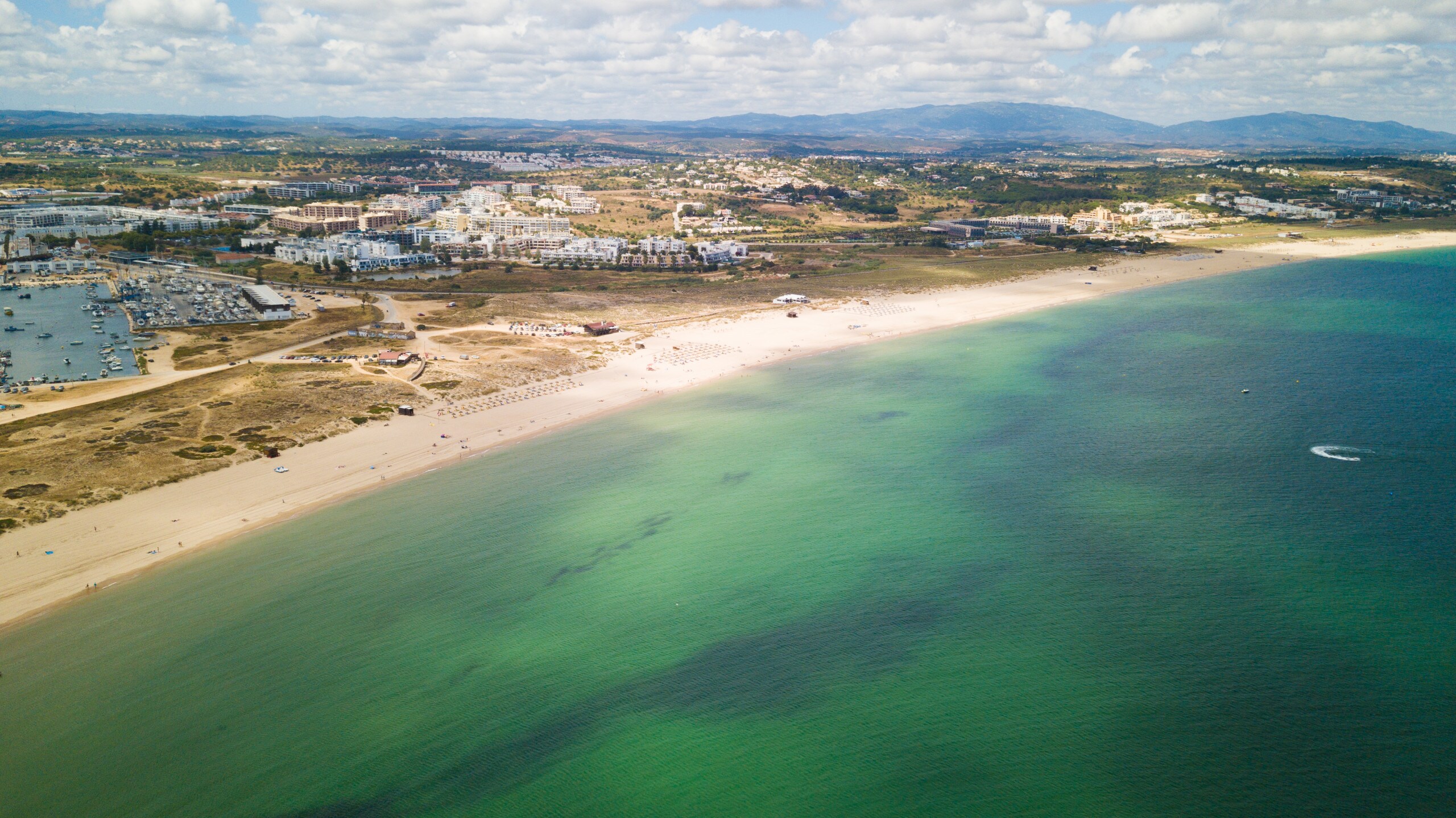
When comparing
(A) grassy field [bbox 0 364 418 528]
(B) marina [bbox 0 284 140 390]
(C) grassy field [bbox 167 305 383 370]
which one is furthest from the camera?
(C) grassy field [bbox 167 305 383 370]

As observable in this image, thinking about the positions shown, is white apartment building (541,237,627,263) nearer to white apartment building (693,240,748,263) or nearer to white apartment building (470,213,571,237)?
white apartment building (693,240,748,263)

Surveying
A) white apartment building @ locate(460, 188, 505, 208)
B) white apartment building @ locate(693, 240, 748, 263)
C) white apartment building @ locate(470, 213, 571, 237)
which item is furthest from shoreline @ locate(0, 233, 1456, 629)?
white apartment building @ locate(460, 188, 505, 208)

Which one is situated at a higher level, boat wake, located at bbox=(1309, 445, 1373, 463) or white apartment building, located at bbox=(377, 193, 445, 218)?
white apartment building, located at bbox=(377, 193, 445, 218)

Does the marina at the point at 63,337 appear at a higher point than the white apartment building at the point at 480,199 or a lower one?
lower

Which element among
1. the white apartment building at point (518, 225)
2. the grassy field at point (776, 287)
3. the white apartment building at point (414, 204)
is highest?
the white apartment building at point (414, 204)

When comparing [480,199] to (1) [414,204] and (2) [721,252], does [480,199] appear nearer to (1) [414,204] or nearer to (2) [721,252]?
(1) [414,204]

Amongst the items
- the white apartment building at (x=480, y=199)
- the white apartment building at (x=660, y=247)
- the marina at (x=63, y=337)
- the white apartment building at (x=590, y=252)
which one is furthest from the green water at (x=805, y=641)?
the white apartment building at (x=480, y=199)

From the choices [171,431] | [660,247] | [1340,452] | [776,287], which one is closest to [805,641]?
[1340,452]

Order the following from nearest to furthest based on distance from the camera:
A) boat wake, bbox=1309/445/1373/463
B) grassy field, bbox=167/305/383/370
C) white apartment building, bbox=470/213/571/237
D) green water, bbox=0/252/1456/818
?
green water, bbox=0/252/1456/818 → boat wake, bbox=1309/445/1373/463 → grassy field, bbox=167/305/383/370 → white apartment building, bbox=470/213/571/237

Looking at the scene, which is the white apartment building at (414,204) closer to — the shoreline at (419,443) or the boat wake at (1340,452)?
the shoreline at (419,443)
